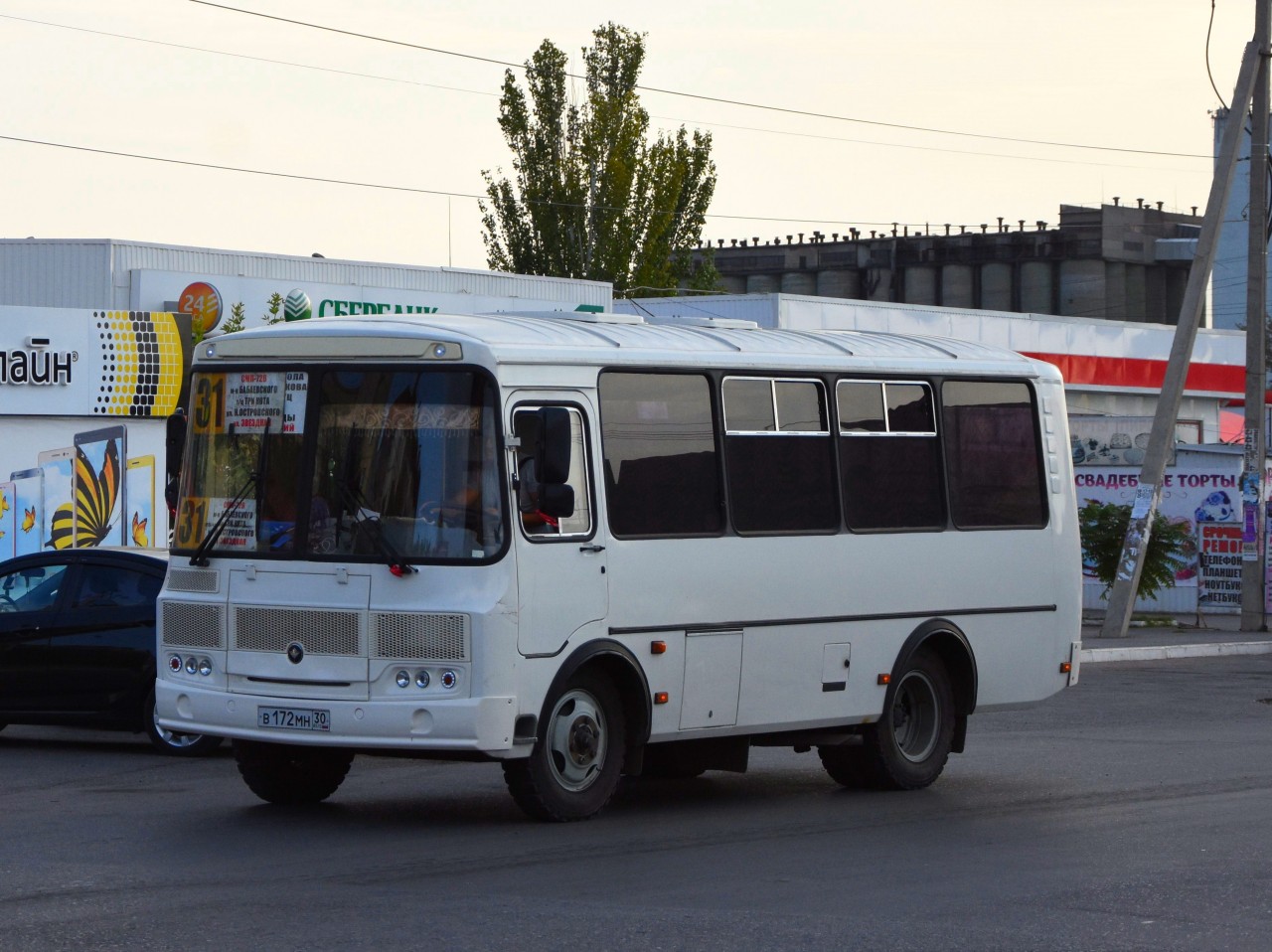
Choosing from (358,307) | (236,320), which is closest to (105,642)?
(236,320)

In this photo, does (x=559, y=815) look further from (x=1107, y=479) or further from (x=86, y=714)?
(x=1107, y=479)

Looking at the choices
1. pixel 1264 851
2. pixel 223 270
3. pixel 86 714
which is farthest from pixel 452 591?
pixel 223 270

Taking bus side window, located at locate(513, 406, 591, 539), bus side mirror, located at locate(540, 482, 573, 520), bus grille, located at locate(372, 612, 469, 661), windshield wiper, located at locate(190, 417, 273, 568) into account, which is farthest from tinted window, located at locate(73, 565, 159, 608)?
bus side mirror, located at locate(540, 482, 573, 520)

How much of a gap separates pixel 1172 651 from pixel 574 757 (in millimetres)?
16402

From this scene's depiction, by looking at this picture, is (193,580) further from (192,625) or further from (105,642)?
(105,642)

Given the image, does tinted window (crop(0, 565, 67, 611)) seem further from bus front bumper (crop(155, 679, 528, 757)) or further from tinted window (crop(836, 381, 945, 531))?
tinted window (crop(836, 381, 945, 531))

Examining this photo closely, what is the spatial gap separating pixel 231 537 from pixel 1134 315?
74945 mm

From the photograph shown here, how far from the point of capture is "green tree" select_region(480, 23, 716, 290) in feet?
176

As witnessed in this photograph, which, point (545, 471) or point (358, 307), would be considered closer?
point (545, 471)

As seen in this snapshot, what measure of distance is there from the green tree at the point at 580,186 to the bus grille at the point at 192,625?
4247 cm

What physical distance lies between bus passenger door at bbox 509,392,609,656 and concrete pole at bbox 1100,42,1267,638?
17.0 meters

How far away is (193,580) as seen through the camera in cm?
1120

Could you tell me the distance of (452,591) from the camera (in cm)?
1040

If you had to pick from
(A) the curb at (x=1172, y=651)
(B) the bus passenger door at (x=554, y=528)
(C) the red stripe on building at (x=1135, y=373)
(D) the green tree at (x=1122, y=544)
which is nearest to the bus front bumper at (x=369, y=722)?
(B) the bus passenger door at (x=554, y=528)
